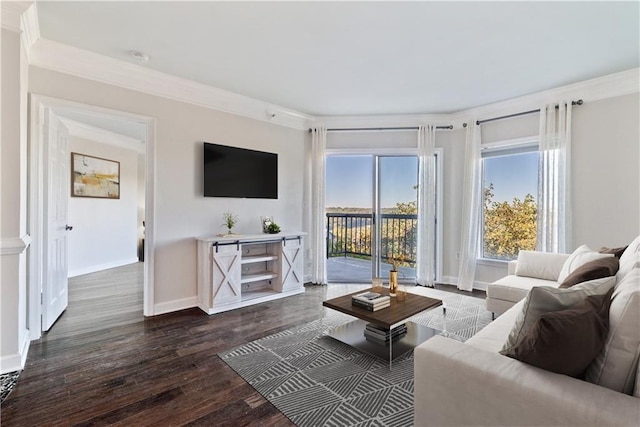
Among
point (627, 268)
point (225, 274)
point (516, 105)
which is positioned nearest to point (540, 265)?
point (627, 268)

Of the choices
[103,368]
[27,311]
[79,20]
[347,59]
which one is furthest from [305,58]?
[27,311]

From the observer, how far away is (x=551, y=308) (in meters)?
1.19

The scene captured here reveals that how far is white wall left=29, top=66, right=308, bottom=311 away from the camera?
3.13 m

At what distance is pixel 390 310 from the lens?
2416mm

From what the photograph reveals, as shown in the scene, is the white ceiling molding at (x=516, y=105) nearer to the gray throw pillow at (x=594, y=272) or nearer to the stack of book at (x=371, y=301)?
the gray throw pillow at (x=594, y=272)

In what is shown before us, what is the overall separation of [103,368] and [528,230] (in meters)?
4.86

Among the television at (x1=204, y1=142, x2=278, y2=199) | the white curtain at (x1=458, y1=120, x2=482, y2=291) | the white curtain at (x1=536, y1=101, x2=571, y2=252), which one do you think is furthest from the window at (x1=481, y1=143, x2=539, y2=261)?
the television at (x1=204, y1=142, x2=278, y2=199)

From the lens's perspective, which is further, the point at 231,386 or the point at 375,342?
the point at 375,342

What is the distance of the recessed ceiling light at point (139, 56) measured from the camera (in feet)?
9.25

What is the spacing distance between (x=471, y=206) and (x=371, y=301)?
2699 millimetres

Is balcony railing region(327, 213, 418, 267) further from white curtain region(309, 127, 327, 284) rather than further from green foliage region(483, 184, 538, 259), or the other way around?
green foliage region(483, 184, 538, 259)

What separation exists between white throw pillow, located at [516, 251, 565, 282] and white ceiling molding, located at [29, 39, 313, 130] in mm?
3509

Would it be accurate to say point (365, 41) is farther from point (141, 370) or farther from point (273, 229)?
point (141, 370)

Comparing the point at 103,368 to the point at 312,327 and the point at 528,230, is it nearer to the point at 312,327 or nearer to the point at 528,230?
the point at 312,327
